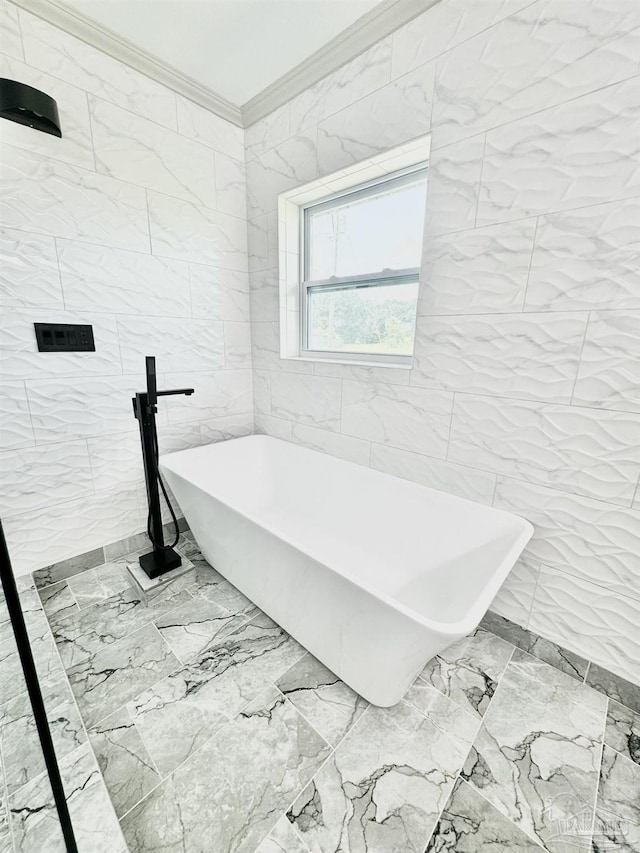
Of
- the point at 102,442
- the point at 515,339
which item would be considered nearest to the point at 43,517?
the point at 102,442

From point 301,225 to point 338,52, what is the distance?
0.79 m

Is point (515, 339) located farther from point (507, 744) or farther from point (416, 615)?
point (507, 744)

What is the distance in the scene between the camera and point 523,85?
3.89ft

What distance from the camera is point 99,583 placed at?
1.81 m

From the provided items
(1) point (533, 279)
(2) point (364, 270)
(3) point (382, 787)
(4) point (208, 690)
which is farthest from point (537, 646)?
(2) point (364, 270)

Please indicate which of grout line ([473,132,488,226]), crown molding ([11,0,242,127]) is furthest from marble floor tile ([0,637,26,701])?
crown molding ([11,0,242,127])

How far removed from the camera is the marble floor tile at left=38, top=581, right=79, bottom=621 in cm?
162

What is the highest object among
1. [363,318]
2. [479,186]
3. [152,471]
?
[479,186]

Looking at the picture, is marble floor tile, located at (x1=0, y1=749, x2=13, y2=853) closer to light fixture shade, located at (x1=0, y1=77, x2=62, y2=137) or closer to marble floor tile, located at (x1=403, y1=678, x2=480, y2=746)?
marble floor tile, located at (x1=403, y1=678, x2=480, y2=746)

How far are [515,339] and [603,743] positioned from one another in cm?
140

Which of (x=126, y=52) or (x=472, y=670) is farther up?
(x=126, y=52)

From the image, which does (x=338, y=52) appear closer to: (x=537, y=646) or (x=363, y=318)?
(x=363, y=318)

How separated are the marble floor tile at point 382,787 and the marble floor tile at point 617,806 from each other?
353 mm

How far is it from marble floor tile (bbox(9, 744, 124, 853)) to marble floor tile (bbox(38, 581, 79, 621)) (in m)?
0.80
